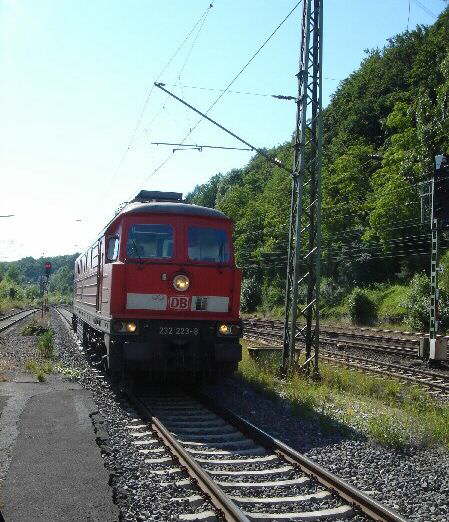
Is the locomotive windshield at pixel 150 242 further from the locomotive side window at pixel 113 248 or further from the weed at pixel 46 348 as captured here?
the weed at pixel 46 348

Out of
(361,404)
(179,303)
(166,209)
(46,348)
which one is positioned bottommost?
(361,404)

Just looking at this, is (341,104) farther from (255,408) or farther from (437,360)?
(255,408)

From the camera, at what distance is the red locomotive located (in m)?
10.6

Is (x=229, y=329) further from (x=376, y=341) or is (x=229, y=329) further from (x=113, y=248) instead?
(x=376, y=341)

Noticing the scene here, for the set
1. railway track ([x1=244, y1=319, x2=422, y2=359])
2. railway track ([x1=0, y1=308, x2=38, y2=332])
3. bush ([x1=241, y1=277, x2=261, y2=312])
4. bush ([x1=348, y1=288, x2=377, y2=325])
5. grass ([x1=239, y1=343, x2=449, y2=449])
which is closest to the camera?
grass ([x1=239, y1=343, x2=449, y2=449])

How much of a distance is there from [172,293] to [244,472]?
4.66 m

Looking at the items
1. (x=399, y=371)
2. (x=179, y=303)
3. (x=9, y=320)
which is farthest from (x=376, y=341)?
(x=9, y=320)

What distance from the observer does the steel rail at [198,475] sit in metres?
5.23

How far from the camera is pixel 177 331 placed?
35.3 feet

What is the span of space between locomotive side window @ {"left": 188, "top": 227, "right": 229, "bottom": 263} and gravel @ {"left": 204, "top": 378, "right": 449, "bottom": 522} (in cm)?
268

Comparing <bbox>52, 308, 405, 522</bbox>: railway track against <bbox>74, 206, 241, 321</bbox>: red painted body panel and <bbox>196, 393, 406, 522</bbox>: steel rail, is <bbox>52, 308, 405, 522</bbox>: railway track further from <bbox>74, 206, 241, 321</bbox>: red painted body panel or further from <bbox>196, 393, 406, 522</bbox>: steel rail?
<bbox>74, 206, 241, 321</bbox>: red painted body panel

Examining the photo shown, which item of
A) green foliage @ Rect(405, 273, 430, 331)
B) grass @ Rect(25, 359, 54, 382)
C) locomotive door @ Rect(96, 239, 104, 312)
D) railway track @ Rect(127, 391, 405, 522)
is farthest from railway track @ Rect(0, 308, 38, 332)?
railway track @ Rect(127, 391, 405, 522)

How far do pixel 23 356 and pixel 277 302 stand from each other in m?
37.4

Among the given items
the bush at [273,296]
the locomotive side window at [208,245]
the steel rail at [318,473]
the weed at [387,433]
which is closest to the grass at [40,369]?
the locomotive side window at [208,245]
